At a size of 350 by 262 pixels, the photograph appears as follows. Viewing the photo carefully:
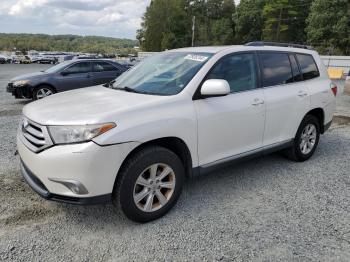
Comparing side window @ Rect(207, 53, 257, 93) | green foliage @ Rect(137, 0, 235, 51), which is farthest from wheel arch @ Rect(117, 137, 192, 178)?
green foliage @ Rect(137, 0, 235, 51)

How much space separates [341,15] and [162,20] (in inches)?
1600

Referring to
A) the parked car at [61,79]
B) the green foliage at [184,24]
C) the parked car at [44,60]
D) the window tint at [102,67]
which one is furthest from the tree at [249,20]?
the parked car at [61,79]

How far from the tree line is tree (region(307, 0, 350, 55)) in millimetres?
10406

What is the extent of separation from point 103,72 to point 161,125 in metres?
8.36

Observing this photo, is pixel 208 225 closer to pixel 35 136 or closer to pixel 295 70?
pixel 35 136

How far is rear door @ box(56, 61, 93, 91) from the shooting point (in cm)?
1035

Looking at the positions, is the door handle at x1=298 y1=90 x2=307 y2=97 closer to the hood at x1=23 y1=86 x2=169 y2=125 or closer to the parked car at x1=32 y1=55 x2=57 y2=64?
the hood at x1=23 y1=86 x2=169 y2=125

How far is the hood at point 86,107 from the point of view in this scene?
298 cm

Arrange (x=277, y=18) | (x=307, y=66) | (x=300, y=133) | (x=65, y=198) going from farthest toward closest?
(x=277, y=18)
(x=307, y=66)
(x=300, y=133)
(x=65, y=198)

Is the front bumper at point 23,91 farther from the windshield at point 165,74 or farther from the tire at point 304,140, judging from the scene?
the tire at point 304,140

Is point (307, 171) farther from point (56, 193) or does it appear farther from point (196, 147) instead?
point (56, 193)

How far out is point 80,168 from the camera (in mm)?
2846

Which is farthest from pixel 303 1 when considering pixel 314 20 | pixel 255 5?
pixel 314 20

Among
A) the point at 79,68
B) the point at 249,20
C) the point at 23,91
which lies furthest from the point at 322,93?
the point at 249,20
